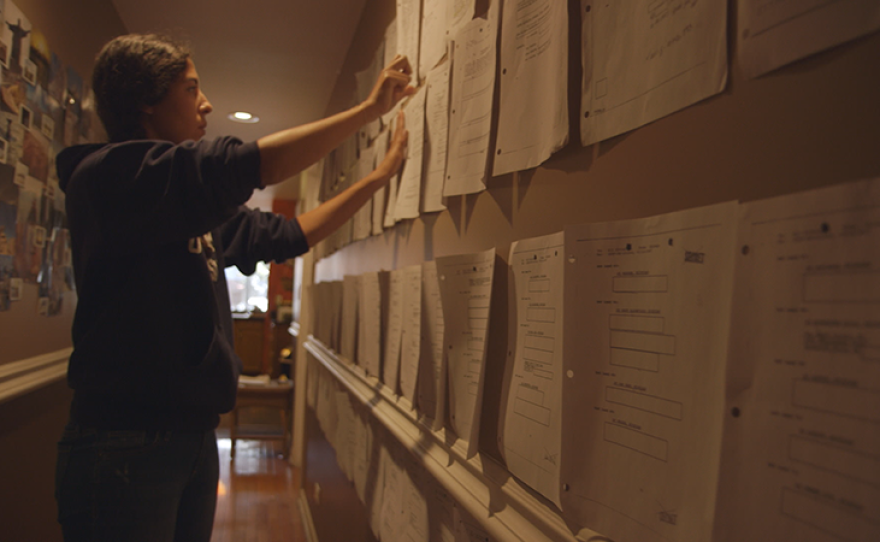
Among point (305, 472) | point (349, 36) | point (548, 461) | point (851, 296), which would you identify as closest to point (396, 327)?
point (548, 461)

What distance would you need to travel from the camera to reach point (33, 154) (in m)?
1.54

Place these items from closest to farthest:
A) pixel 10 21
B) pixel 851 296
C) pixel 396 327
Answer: pixel 851 296
pixel 396 327
pixel 10 21

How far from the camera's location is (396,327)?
44.2 inches

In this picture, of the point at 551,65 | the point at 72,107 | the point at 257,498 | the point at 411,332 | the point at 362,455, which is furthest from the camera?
the point at 257,498

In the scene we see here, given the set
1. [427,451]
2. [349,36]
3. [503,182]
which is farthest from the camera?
[349,36]

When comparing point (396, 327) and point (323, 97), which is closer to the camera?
point (396, 327)

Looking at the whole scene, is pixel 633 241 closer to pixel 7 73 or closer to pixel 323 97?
pixel 7 73

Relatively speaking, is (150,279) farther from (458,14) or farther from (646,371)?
(646,371)

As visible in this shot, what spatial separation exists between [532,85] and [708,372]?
1.35 ft

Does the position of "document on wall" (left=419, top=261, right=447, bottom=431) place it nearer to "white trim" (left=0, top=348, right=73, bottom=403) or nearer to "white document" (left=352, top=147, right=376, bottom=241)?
"white document" (left=352, top=147, right=376, bottom=241)

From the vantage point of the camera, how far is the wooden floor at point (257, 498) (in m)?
2.87

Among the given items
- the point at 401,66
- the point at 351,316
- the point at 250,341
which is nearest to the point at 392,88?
the point at 401,66

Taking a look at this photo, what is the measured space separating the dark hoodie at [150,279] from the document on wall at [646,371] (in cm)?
61

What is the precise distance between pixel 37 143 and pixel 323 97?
1.82 metres
